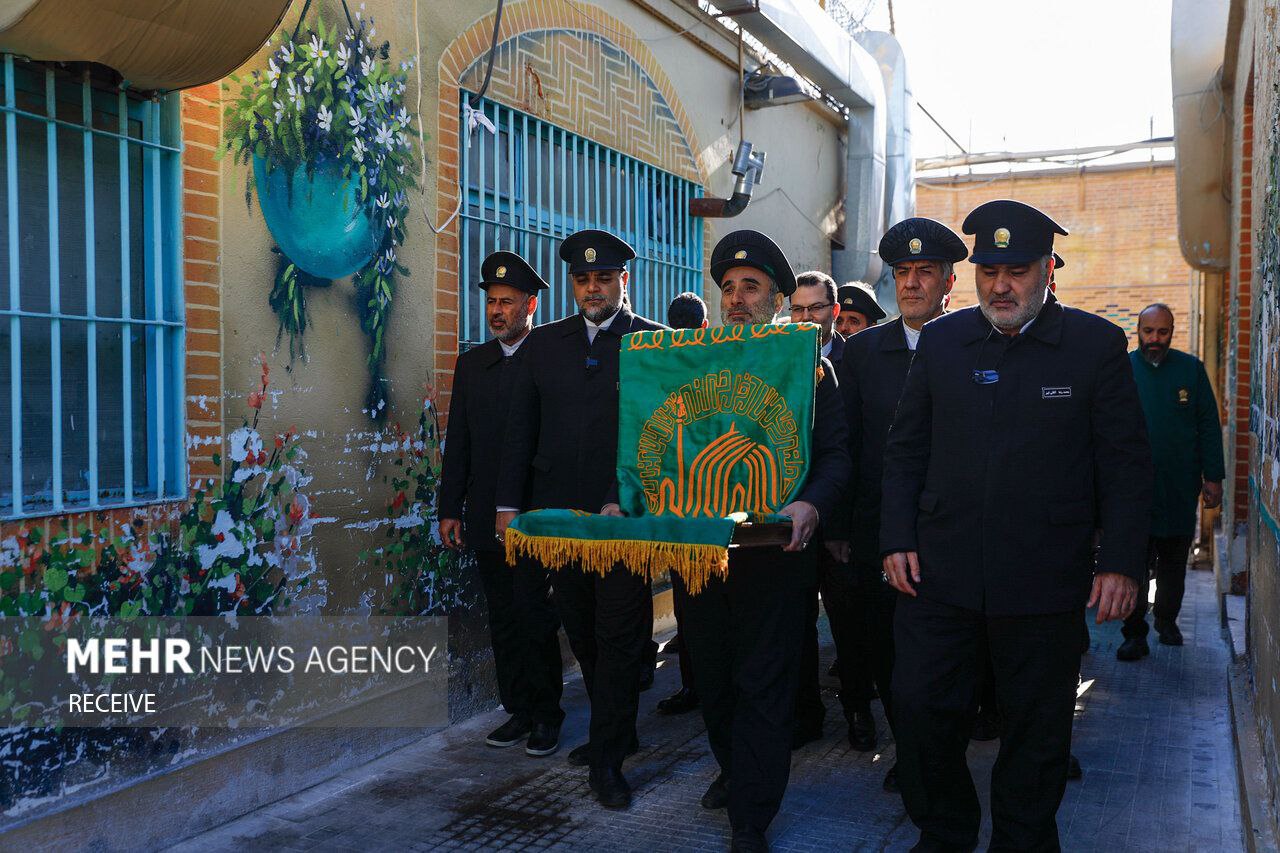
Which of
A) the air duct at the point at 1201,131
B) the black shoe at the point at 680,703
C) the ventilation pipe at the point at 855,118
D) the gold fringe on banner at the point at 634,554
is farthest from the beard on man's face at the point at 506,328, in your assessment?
the air duct at the point at 1201,131

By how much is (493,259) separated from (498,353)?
41 centimetres

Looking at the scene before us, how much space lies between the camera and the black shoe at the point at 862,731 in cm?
482

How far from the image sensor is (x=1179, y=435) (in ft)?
22.5

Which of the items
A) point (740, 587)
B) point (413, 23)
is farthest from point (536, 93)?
point (740, 587)

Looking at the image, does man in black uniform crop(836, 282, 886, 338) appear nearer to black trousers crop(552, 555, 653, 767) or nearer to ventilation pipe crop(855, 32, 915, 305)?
black trousers crop(552, 555, 653, 767)

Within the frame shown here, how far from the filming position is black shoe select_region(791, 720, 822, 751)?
485 centimetres

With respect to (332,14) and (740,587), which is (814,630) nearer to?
(740,587)

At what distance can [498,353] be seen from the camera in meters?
4.98

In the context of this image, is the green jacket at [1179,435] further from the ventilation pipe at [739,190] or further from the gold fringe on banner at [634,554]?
the gold fringe on banner at [634,554]

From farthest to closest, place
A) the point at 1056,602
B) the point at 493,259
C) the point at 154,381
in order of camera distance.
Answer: the point at 493,259, the point at 154,381, the point at 1056,602

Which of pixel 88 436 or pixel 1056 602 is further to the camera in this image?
pixel 88 436

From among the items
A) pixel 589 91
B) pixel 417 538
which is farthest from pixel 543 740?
pixel 589 91

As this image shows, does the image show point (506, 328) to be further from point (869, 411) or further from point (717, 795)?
point (717, 795)

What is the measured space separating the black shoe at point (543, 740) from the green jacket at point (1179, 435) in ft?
12.7
